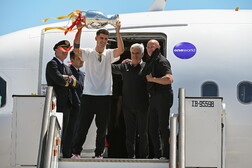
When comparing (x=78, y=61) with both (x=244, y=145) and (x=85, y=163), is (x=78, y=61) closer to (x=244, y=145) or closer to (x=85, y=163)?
(x=85, y=163)

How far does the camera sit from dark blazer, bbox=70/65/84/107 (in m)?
9.37

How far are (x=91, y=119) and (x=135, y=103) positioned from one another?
0.77m

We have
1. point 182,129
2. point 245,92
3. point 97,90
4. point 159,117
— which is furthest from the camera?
point 245,92

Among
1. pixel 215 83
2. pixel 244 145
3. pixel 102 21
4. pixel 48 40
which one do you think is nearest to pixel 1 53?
pixel 48 40

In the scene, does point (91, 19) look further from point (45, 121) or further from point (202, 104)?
point (202, 104)

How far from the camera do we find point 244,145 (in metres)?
9.86

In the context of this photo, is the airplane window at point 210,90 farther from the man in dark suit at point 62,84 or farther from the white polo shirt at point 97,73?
the man in dark suit at point 62,84

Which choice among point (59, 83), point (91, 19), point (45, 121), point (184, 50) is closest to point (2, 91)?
point (59, 83)

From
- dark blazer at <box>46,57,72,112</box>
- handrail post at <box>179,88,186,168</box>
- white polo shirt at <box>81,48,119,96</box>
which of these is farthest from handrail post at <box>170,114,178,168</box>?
dark blazer at <box>46,57,72,112</box>

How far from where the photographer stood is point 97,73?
9109mm

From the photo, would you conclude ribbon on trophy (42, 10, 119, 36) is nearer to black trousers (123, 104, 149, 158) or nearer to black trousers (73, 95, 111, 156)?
black trousers (73, 95, 111, 156)

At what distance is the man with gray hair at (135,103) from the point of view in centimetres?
898

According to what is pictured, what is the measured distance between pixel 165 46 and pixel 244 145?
2312 mm

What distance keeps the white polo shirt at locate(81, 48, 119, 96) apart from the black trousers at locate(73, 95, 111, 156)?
0.11 meters
